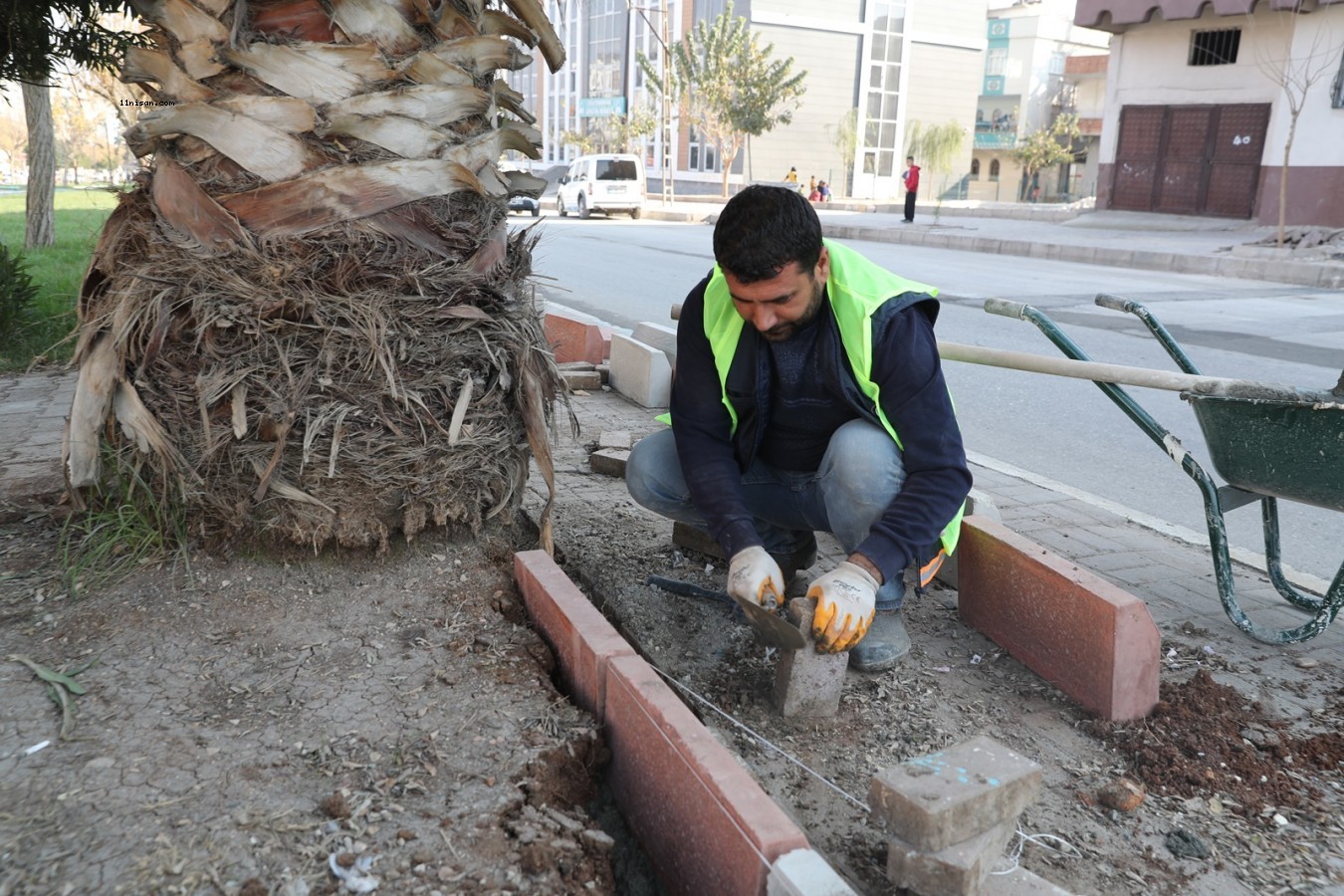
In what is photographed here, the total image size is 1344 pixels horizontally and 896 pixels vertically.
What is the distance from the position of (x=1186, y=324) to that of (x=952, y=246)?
9917mm

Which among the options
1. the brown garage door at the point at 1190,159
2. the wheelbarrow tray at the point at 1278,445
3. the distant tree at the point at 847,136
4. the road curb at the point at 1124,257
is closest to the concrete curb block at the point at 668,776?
the wheelbarrow tray at the point at 1278,445

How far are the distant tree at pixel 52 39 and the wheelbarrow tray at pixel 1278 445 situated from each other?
4395mm

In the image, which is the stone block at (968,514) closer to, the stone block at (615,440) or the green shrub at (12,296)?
the stone block at (615,440)

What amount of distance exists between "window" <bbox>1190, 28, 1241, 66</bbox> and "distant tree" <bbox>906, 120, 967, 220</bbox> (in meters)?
22.4

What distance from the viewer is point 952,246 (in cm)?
1856

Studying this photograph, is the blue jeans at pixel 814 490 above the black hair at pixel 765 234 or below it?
below

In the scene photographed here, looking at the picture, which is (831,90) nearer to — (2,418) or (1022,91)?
(1022,91)


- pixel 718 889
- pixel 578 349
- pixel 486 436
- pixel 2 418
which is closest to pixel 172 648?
pixel 486 436

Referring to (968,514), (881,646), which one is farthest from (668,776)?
(968,514)

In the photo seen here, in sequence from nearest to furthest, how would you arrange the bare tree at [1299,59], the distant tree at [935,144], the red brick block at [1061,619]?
the red brick block at [1061,619], the bare tree at [1299,59], the distant tree at [935,144]

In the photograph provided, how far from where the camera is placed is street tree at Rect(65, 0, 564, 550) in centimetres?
227

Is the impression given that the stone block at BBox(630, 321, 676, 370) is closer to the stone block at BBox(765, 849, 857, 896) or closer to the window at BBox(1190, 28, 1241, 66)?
the stone block at BBox(765, 849, 857, 896)

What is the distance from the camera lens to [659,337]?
5648 millimetres

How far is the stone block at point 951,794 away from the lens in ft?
5.36
